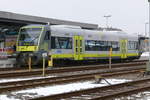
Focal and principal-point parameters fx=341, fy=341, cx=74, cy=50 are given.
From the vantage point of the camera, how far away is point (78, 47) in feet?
86.6

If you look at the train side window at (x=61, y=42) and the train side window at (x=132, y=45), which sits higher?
the train side window at (x=61, y=42)

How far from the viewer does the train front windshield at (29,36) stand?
23672 mm

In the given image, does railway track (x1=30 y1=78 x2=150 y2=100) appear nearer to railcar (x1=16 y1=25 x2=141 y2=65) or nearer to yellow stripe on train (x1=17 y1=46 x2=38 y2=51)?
railcar (x1=16 y1=25 x2=141 y2=65)

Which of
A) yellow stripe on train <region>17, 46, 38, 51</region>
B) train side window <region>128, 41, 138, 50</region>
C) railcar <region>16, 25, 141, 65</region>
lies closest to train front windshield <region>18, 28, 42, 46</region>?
railcar <region>16, 25, 141, 65</region>

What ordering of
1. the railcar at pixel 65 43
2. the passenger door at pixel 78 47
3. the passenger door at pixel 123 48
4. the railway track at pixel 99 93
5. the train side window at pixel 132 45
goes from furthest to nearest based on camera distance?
the train side window at pixel 132 45 < the passenger door at pixel 123 48 < the passenger door at pixel 78 47 < the railcar at pixel 65 43 < the railway track at pixel 99 93

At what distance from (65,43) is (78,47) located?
157 cm

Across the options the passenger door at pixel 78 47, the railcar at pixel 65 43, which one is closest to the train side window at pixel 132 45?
the railcar at pixel 65 43

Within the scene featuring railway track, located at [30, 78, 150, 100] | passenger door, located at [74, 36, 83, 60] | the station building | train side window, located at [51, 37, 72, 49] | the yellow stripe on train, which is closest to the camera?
railway track, located at [30, 78, 150, 100]

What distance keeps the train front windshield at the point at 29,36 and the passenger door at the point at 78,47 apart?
362 cm

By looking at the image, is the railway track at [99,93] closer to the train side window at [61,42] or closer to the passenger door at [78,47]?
the train side window at [61,42]

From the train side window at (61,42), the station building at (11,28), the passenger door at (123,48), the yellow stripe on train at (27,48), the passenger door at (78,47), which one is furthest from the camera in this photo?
the passenger door at (123,48)

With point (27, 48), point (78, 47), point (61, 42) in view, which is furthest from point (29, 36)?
point (78, 47)

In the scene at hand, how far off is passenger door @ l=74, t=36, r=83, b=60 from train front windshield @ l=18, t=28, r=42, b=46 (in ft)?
11.9

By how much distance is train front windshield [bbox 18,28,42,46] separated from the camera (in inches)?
932
